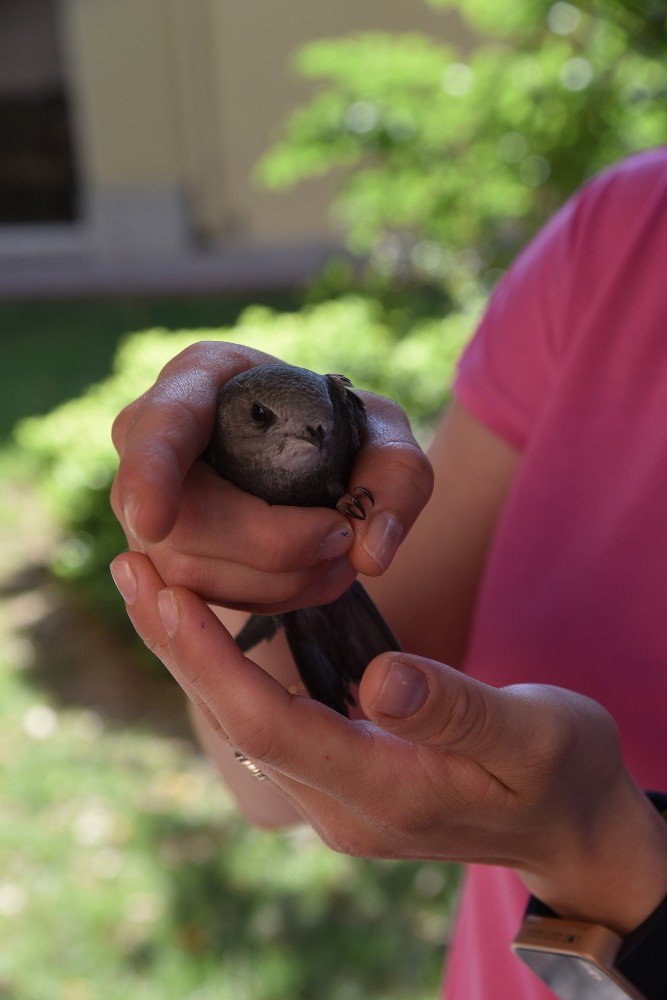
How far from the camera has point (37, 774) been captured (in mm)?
4008

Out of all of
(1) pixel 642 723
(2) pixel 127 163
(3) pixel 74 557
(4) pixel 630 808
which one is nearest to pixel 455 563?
(1) pixel 642 723

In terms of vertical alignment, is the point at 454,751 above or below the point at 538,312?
below

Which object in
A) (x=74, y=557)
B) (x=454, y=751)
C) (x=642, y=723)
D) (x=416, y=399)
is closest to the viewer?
(x=454, y=751)

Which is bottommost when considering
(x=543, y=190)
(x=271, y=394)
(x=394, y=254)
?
(x=394, y=254)

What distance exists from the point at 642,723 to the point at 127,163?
11.0 m

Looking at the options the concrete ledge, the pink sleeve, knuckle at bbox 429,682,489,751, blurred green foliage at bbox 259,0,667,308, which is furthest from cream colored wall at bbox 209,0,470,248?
knuckle at bbox 429,682,489,751

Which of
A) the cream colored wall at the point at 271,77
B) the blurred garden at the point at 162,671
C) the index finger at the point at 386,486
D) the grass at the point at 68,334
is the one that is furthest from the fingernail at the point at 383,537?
the cream colored wall at the point at 271,77

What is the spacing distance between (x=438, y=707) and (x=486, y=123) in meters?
4.09

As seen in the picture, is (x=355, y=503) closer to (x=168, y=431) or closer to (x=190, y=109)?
(x=168, y=431)

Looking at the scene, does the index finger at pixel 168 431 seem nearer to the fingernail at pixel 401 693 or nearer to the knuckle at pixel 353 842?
the fingernail at pixel 401 693

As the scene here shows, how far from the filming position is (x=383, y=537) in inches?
41.3

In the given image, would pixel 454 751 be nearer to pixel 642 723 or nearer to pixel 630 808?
pixel 630 808

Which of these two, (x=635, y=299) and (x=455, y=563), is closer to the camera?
(x=635, y=299)

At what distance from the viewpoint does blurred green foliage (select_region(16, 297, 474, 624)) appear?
4.74 meters
